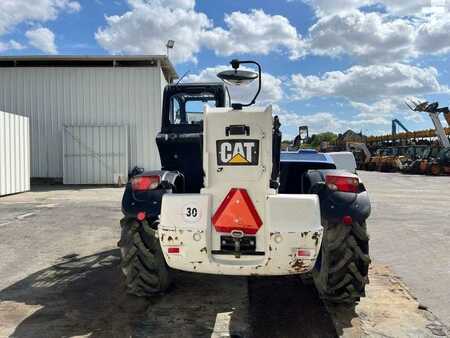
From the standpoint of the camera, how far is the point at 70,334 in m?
4.09

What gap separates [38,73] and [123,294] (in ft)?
67.9

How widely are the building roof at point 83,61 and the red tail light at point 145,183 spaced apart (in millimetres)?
19501

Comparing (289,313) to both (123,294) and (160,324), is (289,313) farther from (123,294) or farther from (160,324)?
(123,294)

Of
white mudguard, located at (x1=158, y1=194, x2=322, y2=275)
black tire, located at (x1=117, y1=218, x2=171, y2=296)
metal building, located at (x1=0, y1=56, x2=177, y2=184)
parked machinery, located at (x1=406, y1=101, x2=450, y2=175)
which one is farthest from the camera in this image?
parked machinery, located at (x1=406, y1=101, x2=450, y2=175)

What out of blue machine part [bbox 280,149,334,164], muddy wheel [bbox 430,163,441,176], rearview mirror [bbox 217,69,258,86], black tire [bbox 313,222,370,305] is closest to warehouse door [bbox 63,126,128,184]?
blue machine part [bbox 280,149,334,164]

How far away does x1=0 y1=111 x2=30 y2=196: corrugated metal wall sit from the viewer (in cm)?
1702

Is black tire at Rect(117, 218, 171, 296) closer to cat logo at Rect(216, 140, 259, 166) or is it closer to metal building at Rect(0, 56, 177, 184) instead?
cat logo at Rect(216, 140, 259, 166)

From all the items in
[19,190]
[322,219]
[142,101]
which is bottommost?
[19,190]

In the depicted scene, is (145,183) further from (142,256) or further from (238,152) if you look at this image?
(238,152)

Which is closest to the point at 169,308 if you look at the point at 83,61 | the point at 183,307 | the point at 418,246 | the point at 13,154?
the point at 183,307

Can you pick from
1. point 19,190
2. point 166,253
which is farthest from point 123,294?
point 19,190

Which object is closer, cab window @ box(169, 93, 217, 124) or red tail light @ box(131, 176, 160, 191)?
red tail light @ box(131, 176, 160, 191)

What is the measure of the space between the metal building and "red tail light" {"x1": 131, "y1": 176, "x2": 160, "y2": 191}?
737 inches

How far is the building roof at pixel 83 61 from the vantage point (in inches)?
913
